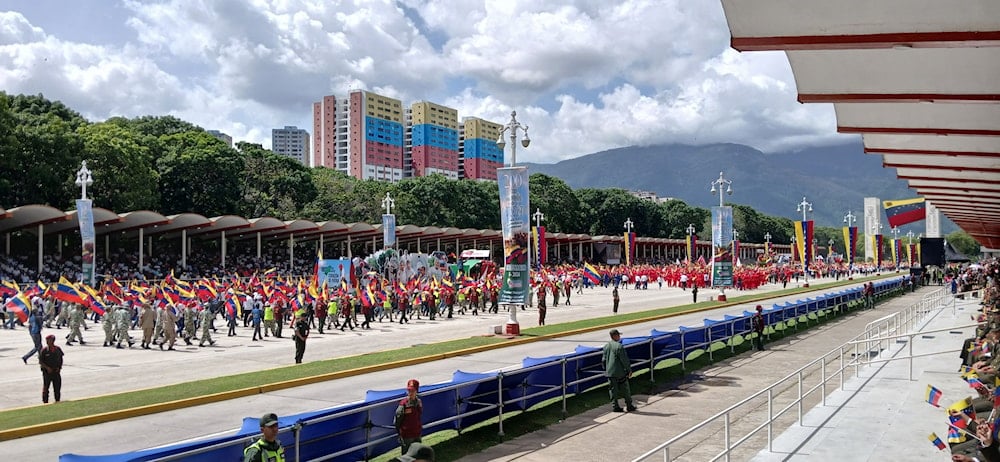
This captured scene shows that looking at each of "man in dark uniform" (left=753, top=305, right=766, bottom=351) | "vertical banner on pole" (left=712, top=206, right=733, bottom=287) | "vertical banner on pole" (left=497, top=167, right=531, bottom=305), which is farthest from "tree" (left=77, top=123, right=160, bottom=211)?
"man in dark uniform" (left=753, top=305, right=766, bottom=351)

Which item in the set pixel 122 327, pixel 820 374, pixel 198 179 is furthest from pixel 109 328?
pixel 198 179

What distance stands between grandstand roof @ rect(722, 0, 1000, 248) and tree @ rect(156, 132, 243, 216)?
7232 centimetres

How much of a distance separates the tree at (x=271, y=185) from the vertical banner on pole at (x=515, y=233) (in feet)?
209

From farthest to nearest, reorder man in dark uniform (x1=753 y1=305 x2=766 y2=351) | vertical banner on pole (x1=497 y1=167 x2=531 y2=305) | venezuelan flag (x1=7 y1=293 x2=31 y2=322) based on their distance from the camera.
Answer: venezuelan flag (x1=7 y1=293 x2=31 y2=322) → vertical banner on pole (x1=497 y1=167 x2=531 y2=305) → man in dark uniform (x1=753 y1=305 x2=766 y2=351)

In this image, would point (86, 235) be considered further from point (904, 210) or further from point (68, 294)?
point (904, 210)

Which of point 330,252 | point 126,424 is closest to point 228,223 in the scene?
point 330,252

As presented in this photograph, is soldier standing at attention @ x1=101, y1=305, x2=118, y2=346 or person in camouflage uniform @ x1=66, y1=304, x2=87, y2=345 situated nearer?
soldier standing at attention @ x1=101, y1=305, x2=118, y2=346

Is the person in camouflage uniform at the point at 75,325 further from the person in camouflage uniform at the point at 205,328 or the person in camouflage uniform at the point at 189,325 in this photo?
the person in camouflage uniform at the point at 205,328

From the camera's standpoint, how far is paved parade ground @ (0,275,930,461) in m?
12.3

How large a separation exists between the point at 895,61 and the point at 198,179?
252 feet

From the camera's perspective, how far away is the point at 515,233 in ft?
86.8

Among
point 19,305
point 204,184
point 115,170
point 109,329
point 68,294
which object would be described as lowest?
point 109,329

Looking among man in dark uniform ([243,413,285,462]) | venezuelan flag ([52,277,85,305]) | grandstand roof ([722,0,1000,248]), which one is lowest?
man in dark uniform ([243,413,285,462])

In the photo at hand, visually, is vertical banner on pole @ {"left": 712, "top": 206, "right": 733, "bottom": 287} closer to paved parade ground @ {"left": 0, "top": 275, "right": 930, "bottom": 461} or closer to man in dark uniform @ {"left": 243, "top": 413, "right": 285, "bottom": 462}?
paved parade ground @ {"left": 0, "top": 275, "right": 930, "bottom": 461}
